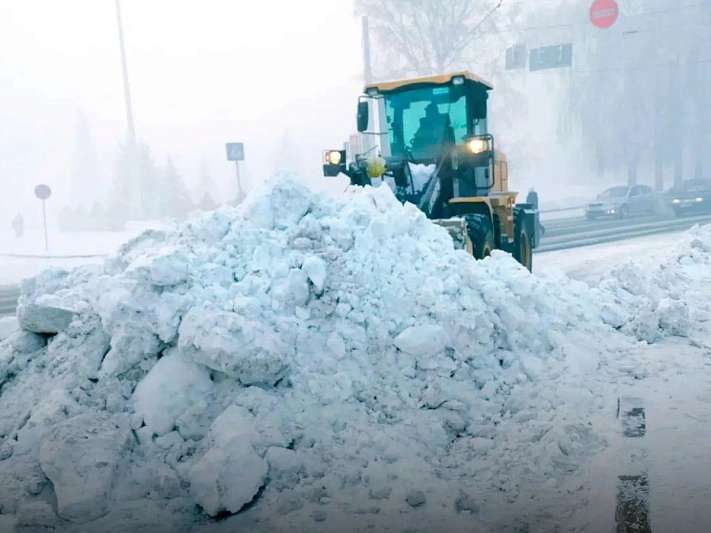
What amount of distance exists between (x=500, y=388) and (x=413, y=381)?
30.2 inches

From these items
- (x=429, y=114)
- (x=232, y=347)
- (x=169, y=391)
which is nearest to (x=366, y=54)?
(x=429, y=114)

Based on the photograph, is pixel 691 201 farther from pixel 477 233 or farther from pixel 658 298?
pixel 477 233

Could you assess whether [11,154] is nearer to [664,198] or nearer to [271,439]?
[664,198]

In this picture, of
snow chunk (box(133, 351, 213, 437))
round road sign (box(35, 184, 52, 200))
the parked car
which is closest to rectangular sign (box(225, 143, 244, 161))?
round road sign (box(35, 184, 52, 200))

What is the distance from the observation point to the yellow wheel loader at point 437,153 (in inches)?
356

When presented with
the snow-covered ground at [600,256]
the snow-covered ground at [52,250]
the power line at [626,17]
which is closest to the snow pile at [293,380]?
the snow-covered ground at [600,256]

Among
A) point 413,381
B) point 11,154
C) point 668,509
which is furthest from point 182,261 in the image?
point 11,154

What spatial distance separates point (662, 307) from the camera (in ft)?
23.0

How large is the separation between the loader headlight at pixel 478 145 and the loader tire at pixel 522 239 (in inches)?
89.7

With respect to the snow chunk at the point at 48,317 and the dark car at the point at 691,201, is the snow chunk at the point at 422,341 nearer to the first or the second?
the snow chunk at the point at 48,317

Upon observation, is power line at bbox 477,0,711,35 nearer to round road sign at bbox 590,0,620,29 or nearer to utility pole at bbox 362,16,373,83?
utility pole at bbox 362,16,373,83

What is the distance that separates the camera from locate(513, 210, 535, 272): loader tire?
10797 mm

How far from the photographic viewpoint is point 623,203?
2530 cm

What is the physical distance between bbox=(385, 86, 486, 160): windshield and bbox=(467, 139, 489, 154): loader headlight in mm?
608
